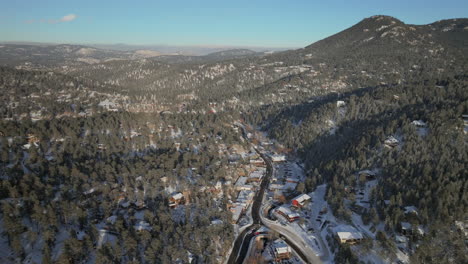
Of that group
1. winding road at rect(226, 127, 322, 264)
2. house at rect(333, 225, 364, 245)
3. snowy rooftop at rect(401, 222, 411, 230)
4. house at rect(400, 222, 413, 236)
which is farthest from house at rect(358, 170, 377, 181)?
winding road at rect(226, 127, 322, 264)

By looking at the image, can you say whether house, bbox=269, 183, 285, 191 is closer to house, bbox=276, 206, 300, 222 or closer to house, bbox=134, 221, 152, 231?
house, bbox=276, 206, 300, 222

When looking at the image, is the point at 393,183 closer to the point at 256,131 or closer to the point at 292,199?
the point at 292,199

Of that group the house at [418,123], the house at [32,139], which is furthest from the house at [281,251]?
the house at [32,139]

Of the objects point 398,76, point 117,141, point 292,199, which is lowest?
point 292,199

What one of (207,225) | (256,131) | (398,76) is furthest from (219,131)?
(398,76)

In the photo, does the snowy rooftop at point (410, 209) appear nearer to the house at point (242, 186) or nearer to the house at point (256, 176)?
the house at point (242, 186)

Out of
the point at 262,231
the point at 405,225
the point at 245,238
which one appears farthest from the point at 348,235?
the point at 245,238

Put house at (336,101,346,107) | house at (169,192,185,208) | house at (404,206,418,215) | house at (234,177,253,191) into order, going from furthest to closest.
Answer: house at (336,101,346,107)
house at (234,177,253,191)
house at (169,192,185,208)
house at (404,206,418,215)
